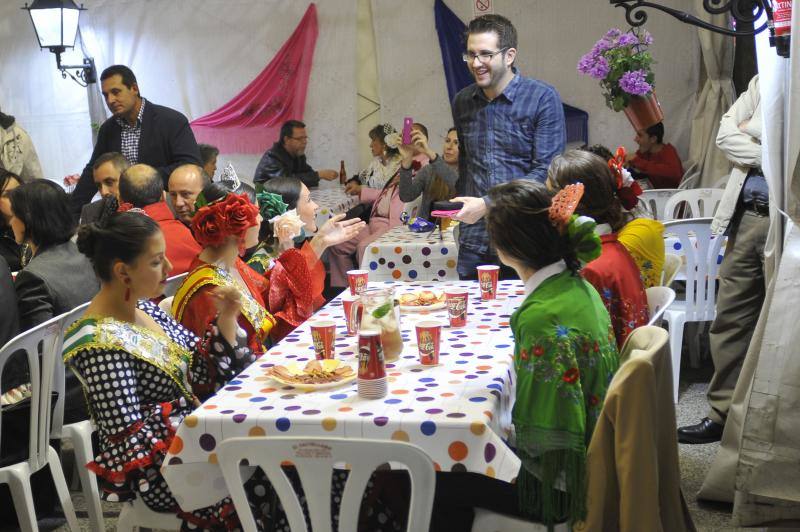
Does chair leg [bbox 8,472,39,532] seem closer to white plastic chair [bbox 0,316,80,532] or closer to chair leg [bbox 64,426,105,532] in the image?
white plastic chair [bbox 0,316,80,532]

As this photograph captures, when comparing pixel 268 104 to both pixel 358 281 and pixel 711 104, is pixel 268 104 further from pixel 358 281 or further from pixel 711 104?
pixel 358 281

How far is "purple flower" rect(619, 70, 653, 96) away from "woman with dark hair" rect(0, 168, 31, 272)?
3041 millimetres

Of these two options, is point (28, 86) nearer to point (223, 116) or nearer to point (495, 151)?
point (223, 116)

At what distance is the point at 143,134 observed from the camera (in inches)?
188

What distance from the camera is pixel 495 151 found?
3.58 metres

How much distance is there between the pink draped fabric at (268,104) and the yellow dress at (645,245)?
5344mm

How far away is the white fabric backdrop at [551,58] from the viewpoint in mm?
6988

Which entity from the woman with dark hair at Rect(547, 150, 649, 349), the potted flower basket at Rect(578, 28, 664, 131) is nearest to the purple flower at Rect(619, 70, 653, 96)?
the potted flower basket at Rect(578, 28, 664, 131)

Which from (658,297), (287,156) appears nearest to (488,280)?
(658,297)

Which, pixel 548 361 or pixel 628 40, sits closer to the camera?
pixel 548 361

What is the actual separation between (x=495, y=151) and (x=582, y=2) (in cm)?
404

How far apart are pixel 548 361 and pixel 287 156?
18.2 ft

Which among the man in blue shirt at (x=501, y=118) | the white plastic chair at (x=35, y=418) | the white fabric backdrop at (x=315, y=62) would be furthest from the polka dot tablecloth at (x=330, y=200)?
the white plastic chair at (x=35, y=418)

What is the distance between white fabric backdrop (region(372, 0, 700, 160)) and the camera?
6.99 metres
